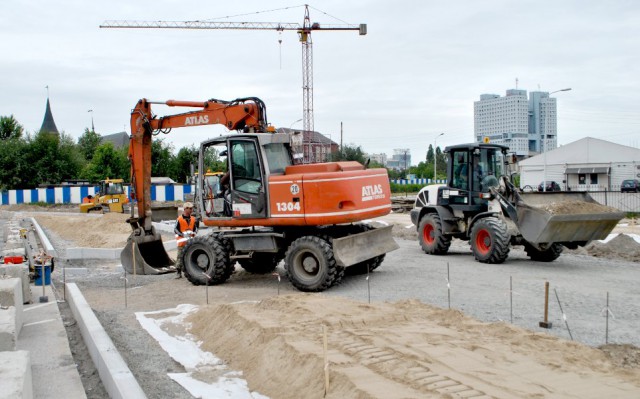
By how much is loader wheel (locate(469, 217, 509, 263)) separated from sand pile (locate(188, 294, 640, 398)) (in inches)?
227

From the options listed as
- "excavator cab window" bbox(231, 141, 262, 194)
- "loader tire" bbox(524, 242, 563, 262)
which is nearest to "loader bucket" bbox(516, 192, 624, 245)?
"loader tire" bbox(524, 242, 563, 262)

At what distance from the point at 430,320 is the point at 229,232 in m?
5.75

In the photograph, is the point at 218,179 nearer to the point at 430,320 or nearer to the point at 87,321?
the point at 87,321

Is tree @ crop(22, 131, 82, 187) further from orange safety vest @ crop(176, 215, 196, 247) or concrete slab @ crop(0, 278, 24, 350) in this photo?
concrete slab @ crop(0, 278, 24, 350)

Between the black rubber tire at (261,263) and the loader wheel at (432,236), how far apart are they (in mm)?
4578

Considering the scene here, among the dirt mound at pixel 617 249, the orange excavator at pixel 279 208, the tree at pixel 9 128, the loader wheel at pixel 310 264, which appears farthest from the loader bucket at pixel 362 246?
the tree at pixel 9 128

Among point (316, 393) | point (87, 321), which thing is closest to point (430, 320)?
point (316, 393)

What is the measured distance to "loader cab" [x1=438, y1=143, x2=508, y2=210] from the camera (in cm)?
1523

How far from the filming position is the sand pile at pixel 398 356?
16.8 feet

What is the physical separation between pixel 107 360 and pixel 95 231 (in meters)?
20.7

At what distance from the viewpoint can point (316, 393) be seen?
529cm

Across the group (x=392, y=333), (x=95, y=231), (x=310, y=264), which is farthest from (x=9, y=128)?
(x=392, y=333)

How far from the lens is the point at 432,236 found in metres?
16.5

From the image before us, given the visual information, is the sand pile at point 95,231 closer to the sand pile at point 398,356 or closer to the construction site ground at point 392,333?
the construction site ground at point 392,333
